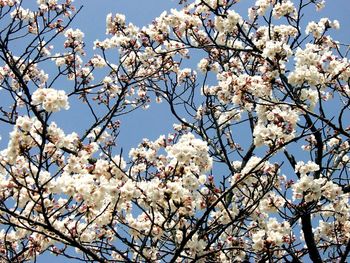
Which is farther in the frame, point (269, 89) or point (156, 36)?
point (156, 36)

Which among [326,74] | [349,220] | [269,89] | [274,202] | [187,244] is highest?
[326,74]

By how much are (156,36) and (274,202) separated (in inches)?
153

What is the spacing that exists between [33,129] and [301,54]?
11.1 feet

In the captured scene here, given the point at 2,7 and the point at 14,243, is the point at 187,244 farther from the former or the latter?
the point at 2,7

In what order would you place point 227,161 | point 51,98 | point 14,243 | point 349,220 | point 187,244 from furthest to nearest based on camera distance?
point 227,161, point 349,220, point 14,243, point 187,244, point 51,98

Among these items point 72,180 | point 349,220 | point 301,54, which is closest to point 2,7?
point 72,180

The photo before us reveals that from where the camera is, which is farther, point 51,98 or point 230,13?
point 230,13

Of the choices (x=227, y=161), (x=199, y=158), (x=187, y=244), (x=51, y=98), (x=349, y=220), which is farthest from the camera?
(x=227, y=161)

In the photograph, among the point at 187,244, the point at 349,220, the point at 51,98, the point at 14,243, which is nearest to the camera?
the point at 51,98

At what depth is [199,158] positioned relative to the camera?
16.4ft

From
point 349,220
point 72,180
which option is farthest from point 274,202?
point 72,180

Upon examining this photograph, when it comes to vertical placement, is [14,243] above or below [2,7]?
below

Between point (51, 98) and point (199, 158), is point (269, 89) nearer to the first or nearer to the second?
point (199, 158)

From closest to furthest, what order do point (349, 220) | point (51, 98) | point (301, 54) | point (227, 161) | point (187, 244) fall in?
1. point (51, 98)
2. point (187, 244)
3. point (301, 54)
4. point (349, 220)
5. point (227, 161)
